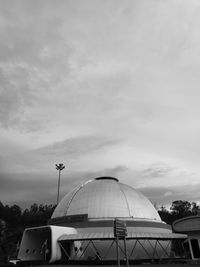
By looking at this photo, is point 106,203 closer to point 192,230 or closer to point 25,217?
point 192,230

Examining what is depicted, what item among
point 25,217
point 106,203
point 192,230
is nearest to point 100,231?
point 106,203

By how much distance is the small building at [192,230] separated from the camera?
113 feet

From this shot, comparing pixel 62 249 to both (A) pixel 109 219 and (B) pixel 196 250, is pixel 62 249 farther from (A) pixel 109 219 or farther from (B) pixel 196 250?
(B) pixel 196 250

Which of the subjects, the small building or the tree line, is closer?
the small building

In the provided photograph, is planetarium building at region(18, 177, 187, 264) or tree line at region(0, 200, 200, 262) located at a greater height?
tree line at region(0, 200, 200, 262)

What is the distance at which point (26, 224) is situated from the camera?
104m

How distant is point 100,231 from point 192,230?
418 inches

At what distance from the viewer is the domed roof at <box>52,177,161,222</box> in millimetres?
41531

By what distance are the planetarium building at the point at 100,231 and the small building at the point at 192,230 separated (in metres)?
1.45

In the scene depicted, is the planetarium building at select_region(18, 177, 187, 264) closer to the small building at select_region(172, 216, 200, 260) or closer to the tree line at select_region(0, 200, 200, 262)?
the small building at select_region(172, 216, 200, 260)

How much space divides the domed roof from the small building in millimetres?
7009

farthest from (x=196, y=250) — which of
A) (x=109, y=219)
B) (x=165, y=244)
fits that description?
(x=109, y=219)

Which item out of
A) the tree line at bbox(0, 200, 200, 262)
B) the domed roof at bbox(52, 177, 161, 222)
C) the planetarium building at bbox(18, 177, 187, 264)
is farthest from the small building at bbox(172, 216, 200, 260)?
the tree line at bbox(0, 200, 200, 262)

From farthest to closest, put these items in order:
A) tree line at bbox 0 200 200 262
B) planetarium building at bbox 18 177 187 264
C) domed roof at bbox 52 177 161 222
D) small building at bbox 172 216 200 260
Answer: tree line at bbox 0 200 200 262 < domed roof at bbox 52 177 161 222 < planetarium building at bbox 18 177 187 264 < small building at bbox 172 216 200 260
